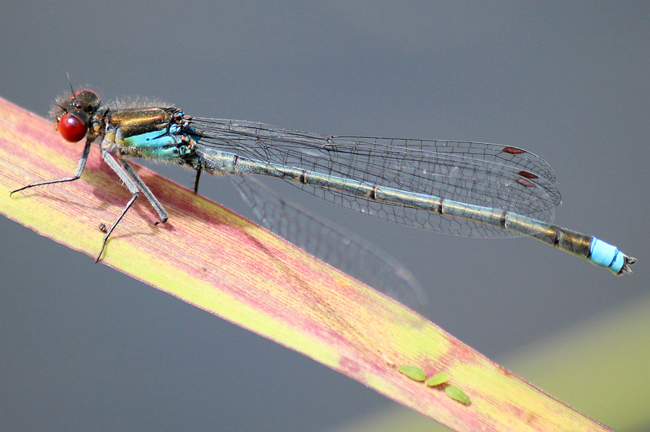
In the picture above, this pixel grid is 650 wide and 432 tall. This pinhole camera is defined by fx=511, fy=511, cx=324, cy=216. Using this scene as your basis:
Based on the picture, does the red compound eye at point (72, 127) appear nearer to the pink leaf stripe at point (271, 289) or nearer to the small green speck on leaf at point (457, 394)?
the pink leaf stripe at point (271, 289)

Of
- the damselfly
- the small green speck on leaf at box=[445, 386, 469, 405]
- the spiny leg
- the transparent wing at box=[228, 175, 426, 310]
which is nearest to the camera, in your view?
the small green speck on leaf at box=[445, 386, 469, 405]

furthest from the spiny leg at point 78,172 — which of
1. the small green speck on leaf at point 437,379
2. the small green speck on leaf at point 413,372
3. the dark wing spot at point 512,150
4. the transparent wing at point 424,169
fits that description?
the dark wing spot at point 512,150

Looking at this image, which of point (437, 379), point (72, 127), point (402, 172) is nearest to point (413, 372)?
point (437, 379)

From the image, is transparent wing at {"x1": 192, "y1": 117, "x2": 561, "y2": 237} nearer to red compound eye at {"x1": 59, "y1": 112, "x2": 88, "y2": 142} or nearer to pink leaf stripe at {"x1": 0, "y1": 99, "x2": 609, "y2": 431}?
red compound eye at {"x1": 59, "y1": 112, "x2": 88, "y2": 142}

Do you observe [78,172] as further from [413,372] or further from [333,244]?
[413,372]

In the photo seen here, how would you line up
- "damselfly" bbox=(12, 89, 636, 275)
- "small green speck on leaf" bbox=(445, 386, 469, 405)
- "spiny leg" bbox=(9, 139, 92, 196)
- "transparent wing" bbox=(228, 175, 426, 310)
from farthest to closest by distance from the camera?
"damselfly" bbox=(12, 89, 636, 275) < "transparent wing" bbox=(228, 175, 426, 310) < "spiny leg" bbox=(9, 139, 92, 196) < "small green speck on leaf" bbox=(445, 386, 469, 405)

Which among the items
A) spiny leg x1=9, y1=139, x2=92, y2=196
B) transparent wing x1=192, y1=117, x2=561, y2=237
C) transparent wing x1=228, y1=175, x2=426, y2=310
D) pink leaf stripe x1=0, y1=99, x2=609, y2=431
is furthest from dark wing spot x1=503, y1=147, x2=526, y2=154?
spiny leg x1=9, y1=139, x2=92, y2=196

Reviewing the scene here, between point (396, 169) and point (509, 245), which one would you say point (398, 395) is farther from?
point (509, 245)
